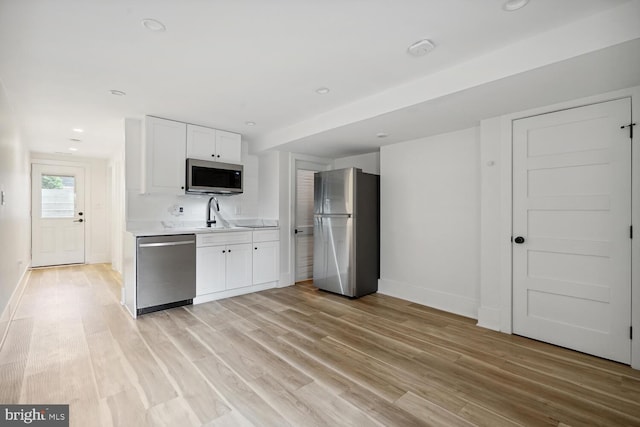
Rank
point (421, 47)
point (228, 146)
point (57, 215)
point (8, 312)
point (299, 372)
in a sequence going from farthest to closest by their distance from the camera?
point (57, 215)
point (228, 146)
point (8, 312)
point (299, 372)
point (421, 47)

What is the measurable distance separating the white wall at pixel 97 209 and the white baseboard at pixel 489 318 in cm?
731

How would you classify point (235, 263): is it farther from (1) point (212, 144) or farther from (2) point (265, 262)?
(1) point (212, 144)

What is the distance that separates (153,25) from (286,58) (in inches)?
34.6

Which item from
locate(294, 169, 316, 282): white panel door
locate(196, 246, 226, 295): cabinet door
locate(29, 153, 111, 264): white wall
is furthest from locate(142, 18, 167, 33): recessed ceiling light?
locate(29, 153, 111, 264): white wall

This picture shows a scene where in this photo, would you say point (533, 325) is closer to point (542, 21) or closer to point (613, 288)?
point (613, 288)

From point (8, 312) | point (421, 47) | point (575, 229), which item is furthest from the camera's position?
point (8, 312)

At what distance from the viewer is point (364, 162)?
497 centimetres

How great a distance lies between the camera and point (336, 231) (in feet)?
13.9

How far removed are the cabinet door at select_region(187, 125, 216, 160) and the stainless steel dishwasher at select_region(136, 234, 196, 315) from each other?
44.2 inches

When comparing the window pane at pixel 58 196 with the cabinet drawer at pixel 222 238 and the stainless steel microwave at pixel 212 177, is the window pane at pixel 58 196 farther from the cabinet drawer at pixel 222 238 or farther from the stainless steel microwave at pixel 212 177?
the cabinet drawer at pixel 222 238

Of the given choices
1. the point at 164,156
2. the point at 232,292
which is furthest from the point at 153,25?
the point at 232,292

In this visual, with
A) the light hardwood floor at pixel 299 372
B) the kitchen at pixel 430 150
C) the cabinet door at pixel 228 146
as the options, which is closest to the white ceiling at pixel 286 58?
the kitchen at pixel 430 150

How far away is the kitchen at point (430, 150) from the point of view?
200 cm

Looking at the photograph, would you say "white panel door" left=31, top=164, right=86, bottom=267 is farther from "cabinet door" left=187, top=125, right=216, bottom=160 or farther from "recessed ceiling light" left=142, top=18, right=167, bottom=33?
"recessed ceiling light" left=142, top=18, right=167, bottom=33
